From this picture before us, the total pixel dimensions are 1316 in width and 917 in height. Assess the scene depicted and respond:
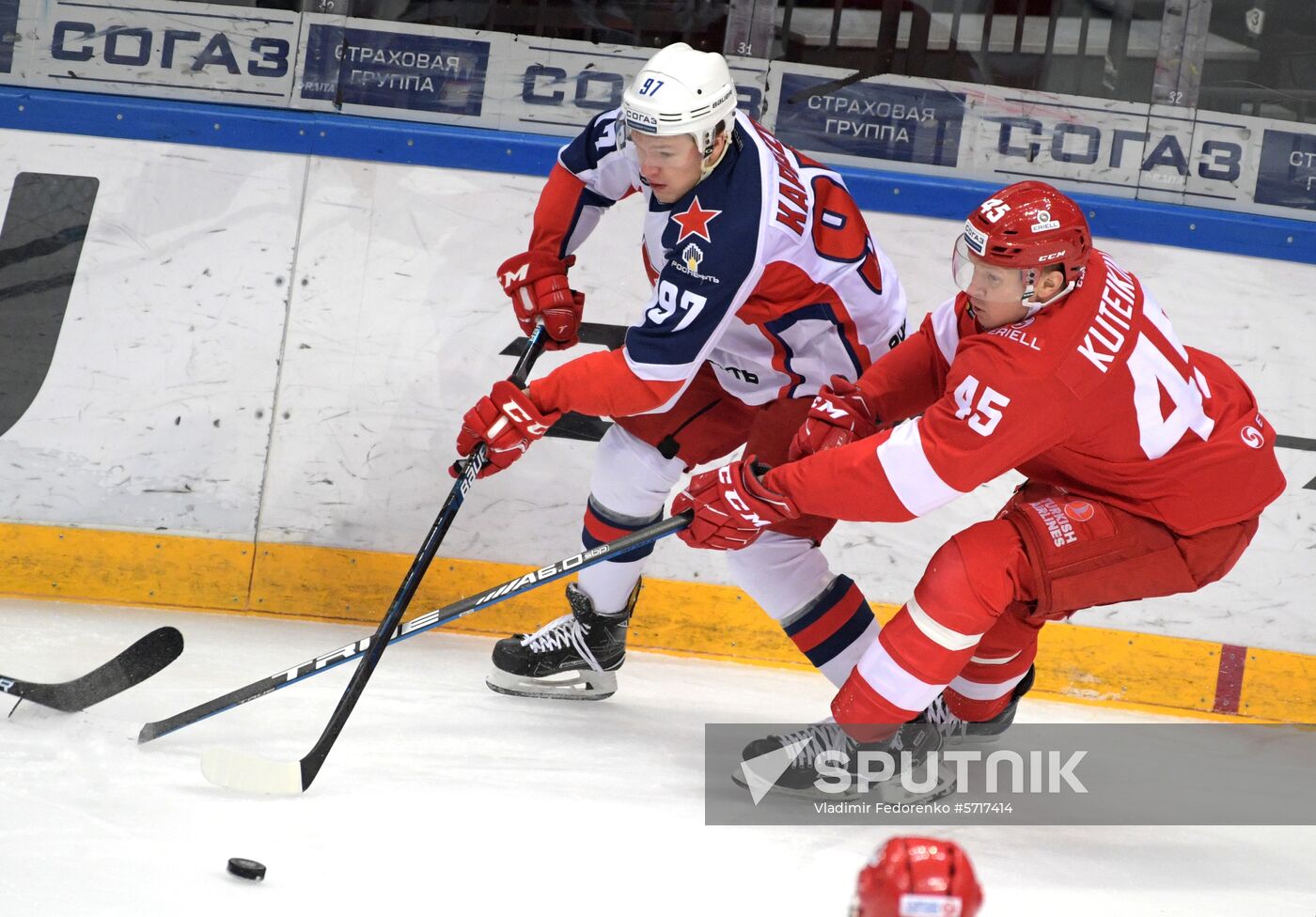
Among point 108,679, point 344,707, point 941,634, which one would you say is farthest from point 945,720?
point 108,679

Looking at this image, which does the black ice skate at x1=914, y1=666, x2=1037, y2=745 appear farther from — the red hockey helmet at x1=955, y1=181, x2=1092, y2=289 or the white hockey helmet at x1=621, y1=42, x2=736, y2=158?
the white hockey helmet at x1=621, y1=42, x2=736, y2=158

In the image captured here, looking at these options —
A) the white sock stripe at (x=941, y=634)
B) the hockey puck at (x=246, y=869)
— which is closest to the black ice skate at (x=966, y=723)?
the white sock stripe at (x=941, y=634)

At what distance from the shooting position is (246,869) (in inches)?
70.9

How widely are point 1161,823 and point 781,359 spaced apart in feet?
3.73

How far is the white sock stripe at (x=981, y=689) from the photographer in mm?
2551

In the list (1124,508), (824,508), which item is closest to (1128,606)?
(1124,508)

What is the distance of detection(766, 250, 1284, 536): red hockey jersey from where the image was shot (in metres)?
2.13

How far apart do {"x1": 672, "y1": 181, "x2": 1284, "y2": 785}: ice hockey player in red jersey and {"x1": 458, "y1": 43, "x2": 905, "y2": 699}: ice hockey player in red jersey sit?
0.77 ft

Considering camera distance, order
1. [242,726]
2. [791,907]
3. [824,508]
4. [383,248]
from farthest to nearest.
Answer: [383,248], [242,726], [824,508], [791,907]

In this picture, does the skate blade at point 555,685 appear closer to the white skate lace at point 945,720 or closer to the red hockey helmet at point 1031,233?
the white skate lace at point 945,720

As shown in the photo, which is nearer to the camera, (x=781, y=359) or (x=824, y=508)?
(x=824, y=508)

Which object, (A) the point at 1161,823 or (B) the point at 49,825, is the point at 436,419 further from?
(A) the point at 1161,823

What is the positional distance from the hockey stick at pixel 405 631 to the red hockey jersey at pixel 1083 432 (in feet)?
1.03

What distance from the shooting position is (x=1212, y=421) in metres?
2.30
